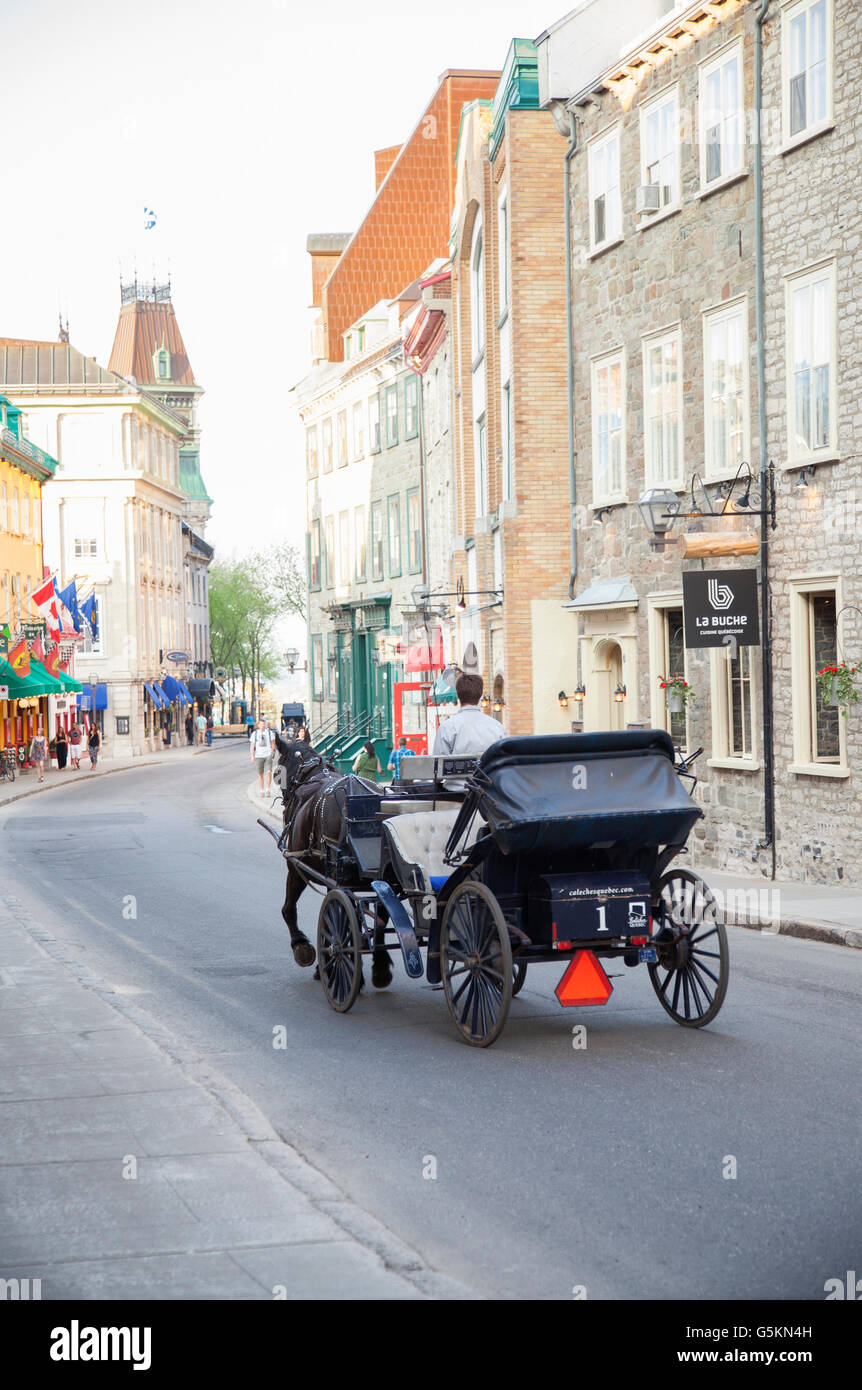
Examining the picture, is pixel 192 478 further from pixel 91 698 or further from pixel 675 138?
pixel 675 138

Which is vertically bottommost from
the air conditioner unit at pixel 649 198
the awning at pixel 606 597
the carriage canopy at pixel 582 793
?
→ the carriage canopy at pixel 582 793

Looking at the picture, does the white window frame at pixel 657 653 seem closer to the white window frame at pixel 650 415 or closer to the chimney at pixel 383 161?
the white window frame at pixel 650 415

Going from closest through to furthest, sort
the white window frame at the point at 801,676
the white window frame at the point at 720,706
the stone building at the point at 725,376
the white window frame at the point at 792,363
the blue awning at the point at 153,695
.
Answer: the white window frame at the point at 792,363 < the stone building at the point at 725,376 < the white window frame at the point at 801,676 < the white window frame at the point at 720,706 < the blue awning at the point at 153,695

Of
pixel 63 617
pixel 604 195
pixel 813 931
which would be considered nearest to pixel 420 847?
pixel 813 931

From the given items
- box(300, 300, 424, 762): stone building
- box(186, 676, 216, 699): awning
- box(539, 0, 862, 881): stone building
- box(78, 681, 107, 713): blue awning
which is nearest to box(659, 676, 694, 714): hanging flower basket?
box(539, 0, 862, 881): stone building

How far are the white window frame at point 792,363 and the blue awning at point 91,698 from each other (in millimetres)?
57232

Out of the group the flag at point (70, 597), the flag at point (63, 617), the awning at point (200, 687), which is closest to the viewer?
the flag at point (63, 617)

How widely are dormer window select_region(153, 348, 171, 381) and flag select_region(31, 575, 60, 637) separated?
7451 centimetres

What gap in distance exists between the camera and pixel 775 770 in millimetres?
18016

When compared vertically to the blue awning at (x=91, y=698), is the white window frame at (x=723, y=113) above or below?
above

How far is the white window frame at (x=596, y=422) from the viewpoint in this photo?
867 inches

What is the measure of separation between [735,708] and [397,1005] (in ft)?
32.0

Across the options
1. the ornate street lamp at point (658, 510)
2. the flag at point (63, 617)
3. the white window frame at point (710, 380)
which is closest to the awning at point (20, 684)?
the flag at point (63, 617)

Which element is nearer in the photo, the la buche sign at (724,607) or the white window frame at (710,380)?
the la buche sign at (724,607)
